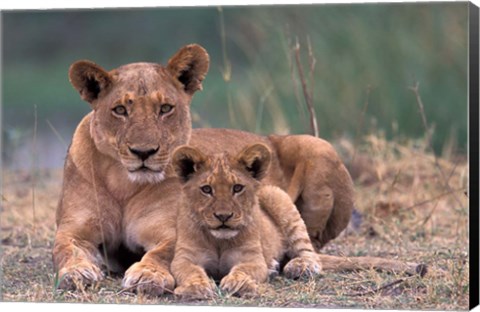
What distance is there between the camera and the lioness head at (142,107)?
5352 millimetres

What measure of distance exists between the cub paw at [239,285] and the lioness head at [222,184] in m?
0.17

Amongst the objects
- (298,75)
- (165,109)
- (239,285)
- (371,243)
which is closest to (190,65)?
(165,109)

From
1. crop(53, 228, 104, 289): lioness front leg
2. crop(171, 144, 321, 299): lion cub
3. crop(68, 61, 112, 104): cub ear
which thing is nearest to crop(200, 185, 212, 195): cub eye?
crop(171, 144, 321, 299): lion cub

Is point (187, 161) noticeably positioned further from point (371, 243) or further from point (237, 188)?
point (371, 243)

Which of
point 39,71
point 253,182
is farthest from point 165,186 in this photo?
point 39,71

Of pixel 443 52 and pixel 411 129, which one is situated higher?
pixel 443 52

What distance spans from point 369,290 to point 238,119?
4.34m

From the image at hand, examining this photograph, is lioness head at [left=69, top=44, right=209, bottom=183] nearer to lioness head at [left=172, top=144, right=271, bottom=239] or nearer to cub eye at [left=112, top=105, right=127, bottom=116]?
cub eye at [left=112, top=105, right=127, bottom=116]

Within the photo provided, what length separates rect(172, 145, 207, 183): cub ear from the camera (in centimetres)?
525

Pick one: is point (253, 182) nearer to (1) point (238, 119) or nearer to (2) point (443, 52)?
(2) point (443, 52)

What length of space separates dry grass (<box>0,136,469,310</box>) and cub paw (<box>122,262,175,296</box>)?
0.12 ft

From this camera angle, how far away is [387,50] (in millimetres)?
8211

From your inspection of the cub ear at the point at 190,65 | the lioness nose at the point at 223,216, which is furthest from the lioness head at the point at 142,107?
the lioness nose at the point at 223,216

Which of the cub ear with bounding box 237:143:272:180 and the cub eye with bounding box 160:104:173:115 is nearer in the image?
the cub ear with bounding box 237:143:272:180
